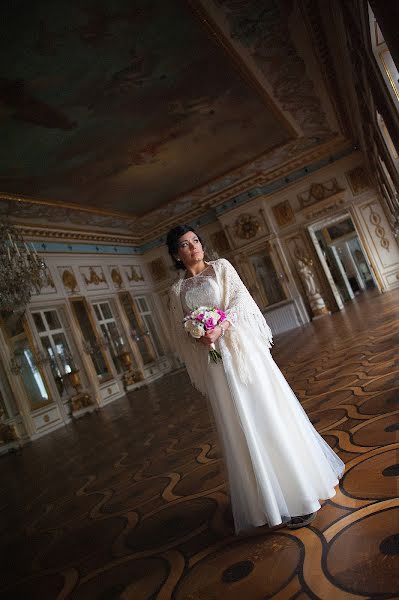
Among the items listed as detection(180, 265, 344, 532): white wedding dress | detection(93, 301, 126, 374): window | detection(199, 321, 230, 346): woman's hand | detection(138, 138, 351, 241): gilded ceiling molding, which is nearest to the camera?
detection(180, 265, 344, 532): white wedding dress

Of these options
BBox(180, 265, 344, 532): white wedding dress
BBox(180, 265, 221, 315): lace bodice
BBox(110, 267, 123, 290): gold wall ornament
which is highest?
BBox(110, 267, 123, 290): gold wall ornament

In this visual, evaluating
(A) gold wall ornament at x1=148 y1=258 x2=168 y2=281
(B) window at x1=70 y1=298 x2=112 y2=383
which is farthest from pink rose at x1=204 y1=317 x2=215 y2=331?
(A) gold wall ornament at x1=148 y1=258 x2=168 y2=281

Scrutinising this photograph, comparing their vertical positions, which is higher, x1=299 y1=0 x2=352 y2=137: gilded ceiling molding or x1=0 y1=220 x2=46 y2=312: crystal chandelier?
x1=299 y1=0 x2=352 y2=137: gilded ceiling molding

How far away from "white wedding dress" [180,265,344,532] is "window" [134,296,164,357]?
11.2m

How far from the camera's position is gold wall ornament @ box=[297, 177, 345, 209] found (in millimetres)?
12539

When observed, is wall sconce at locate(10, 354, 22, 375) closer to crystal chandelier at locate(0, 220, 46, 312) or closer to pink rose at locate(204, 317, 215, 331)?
crystal chandelier at locate(0, 220, 46, 312)

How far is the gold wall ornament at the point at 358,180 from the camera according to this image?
12180 mm

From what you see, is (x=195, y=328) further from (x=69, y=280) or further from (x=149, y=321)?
(x=149, y=321)

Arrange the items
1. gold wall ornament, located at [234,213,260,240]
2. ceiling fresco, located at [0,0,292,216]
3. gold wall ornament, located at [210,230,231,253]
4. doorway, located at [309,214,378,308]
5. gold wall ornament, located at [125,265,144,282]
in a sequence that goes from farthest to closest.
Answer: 1. gold wall ornament, located at [210,230,231,253]
2. gold wall ornament, located at [125,265,144,282]
3. gold wall ornament, located at [234,213,260,240]
4. doorway, located at [309,214,378,308]
5. ceiling fresco, located at [0,0,292,216]

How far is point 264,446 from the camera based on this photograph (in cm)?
184

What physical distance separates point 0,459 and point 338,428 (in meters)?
6.66

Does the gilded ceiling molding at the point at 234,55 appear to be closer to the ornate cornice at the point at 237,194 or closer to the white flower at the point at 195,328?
the ornate cornice at the point at 237,194

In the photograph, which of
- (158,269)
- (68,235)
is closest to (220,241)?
(158,269)

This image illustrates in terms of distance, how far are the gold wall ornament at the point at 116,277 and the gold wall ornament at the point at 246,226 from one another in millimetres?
3860
